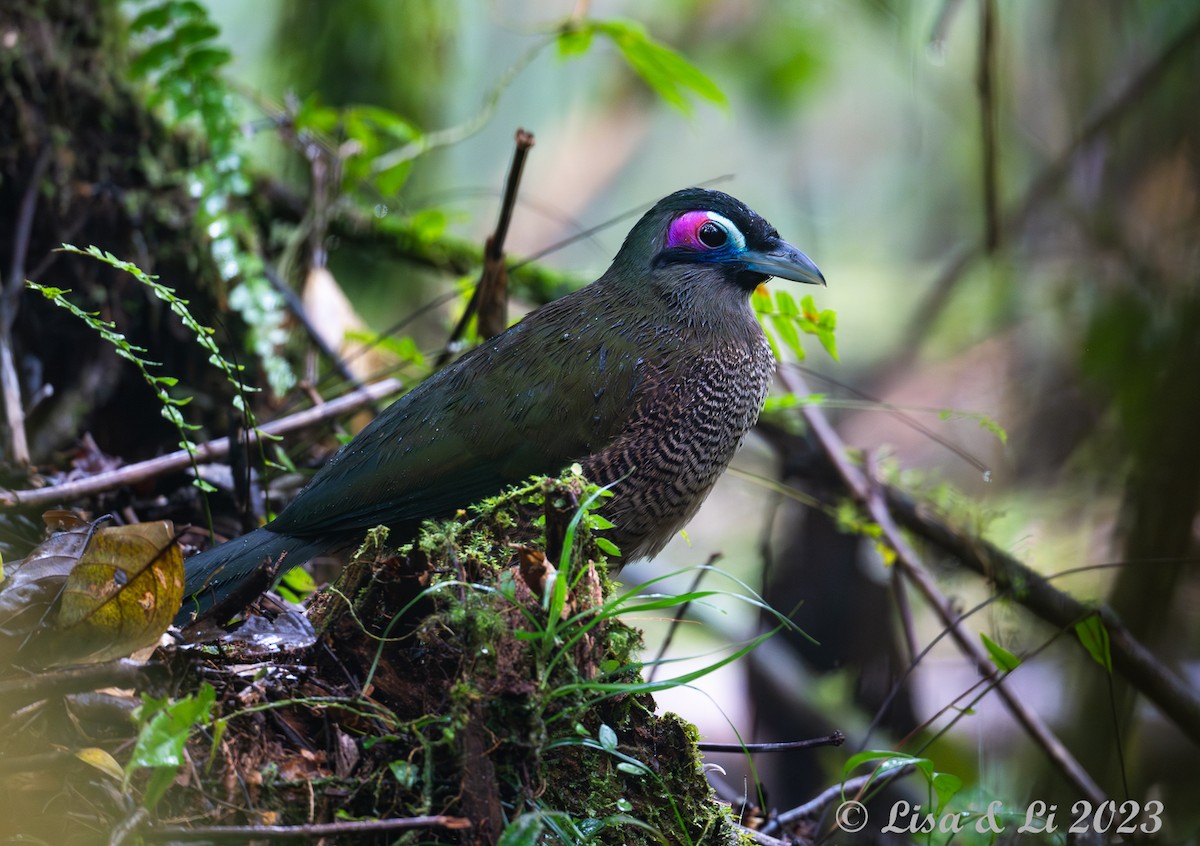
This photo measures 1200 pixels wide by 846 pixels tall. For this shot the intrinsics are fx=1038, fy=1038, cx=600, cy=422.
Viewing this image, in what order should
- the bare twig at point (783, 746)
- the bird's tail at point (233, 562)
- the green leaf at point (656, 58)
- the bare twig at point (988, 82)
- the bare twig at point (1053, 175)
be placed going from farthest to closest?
the bare twig at point (1053, 175)
the bare twig at point (988, 82)
the green leaf at point (656, 58)
the bird's tail at point (233, 562)
the bare twig at point (783, 746)

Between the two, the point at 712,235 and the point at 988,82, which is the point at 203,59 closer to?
the point at 712,235

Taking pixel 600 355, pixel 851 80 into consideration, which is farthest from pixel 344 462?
pixel 851 80

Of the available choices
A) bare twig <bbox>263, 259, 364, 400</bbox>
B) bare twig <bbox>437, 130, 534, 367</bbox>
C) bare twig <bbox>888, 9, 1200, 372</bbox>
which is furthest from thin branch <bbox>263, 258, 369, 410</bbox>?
bare twig <bbox>888, 9, 1200, 372</bbox>

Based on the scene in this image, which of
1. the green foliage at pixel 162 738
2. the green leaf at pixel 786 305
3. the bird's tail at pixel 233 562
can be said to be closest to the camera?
the green foliage at pixel 162 738

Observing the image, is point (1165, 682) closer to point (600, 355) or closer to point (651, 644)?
point (600, 355)

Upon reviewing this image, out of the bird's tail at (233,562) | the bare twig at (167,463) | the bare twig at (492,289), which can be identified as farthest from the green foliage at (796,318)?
the bird's tail at (233,562)

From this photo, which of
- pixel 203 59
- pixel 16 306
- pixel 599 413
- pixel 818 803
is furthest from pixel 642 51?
pixel 818 803

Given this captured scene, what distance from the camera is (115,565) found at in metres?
2.14

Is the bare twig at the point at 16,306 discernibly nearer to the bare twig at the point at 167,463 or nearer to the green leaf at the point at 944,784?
the bare twig at the point at 167,463

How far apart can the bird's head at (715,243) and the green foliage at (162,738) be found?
2.23m

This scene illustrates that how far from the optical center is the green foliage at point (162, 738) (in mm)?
1746

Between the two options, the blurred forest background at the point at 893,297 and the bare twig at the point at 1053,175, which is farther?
the bare twig at the point at 1053,175

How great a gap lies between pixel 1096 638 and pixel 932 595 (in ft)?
3.42

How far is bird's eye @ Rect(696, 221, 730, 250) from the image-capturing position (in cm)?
352
